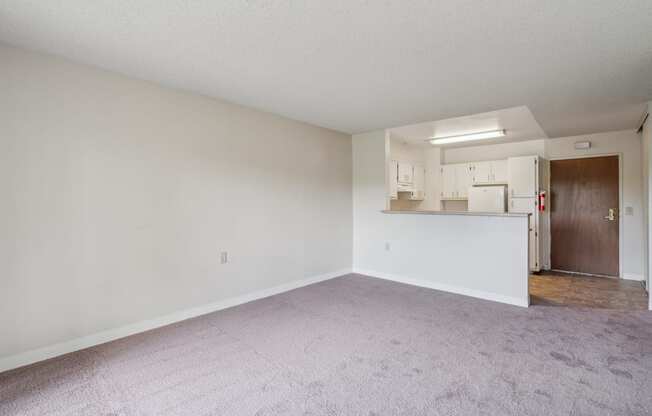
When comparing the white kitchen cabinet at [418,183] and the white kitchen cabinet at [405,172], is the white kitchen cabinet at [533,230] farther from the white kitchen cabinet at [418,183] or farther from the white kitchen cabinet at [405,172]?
the white kitchen cabinet at [405,172]

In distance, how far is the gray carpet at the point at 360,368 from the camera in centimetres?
193

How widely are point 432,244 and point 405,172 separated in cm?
182

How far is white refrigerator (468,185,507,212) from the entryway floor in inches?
51.2

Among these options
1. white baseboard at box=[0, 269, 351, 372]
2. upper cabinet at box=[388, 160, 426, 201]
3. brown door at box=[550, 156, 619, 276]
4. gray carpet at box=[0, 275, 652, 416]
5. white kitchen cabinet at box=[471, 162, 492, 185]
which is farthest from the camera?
white kitchen cabinet at box=[471, 162, 492, 185]

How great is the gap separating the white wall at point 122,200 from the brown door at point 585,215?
473 centimetres

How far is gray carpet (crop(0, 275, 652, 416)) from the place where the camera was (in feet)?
6.33

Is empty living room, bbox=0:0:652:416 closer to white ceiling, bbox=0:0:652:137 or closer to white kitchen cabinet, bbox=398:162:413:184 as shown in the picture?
white ceiling, bbox=0:0:652:137

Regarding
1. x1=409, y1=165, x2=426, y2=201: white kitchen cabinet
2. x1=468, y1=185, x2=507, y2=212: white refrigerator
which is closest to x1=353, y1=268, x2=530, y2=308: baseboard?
x1=409, y1=165, x2=426, y2=201: white kitchen cabinet

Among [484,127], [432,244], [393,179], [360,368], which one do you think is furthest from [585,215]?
[360,368]

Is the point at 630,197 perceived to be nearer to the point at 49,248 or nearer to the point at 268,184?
the point at 268,184

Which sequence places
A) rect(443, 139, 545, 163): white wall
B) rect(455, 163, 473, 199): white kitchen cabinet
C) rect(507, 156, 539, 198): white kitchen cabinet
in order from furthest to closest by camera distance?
rect(455, 163, 473, 199): white kitchen cabinet, rect(443, 139, 545, 163): white wall, rect(507, 156, 539, 198): white kitchen cabinet

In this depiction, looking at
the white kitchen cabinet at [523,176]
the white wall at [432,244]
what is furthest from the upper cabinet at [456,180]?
the white wall at [432,244]

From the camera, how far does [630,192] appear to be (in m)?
4.95

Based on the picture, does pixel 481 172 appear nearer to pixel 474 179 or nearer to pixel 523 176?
pixel 474 179
